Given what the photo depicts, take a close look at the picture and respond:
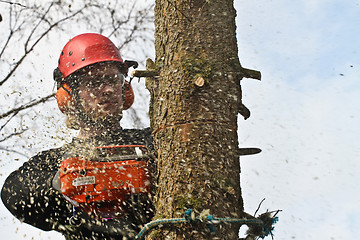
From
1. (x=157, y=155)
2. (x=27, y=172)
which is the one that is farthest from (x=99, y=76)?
(x=157, y=155)

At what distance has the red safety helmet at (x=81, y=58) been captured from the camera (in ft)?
12.3

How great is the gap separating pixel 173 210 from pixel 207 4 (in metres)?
1.15

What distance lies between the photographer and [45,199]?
3.12 m

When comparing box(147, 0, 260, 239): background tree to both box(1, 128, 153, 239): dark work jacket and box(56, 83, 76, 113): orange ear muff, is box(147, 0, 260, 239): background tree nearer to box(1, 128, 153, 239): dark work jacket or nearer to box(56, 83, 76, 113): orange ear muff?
box(1, 128, 153, 239): dark work jacket

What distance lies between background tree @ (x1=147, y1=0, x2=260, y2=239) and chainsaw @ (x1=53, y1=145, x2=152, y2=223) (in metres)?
0.31

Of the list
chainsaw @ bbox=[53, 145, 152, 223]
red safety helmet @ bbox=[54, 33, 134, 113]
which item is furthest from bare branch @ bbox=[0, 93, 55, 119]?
chainsaw @ bbox=[53, 145, 152, 223]

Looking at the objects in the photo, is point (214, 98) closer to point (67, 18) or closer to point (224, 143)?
point (224, 143)

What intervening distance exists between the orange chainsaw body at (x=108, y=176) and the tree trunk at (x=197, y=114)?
0.30m

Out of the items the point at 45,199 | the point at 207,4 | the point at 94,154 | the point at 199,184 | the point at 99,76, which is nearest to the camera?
the point at 199,184

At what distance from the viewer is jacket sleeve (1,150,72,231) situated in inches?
122

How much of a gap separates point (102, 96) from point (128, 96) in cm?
52

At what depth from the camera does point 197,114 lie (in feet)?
6.40

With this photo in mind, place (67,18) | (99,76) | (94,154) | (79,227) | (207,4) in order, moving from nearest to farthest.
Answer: (207,4) → (94,154) → (79,227) → (99,76) → (67,18)

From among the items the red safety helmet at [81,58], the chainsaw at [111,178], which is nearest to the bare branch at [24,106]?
the red safety helmet at [81,58]
